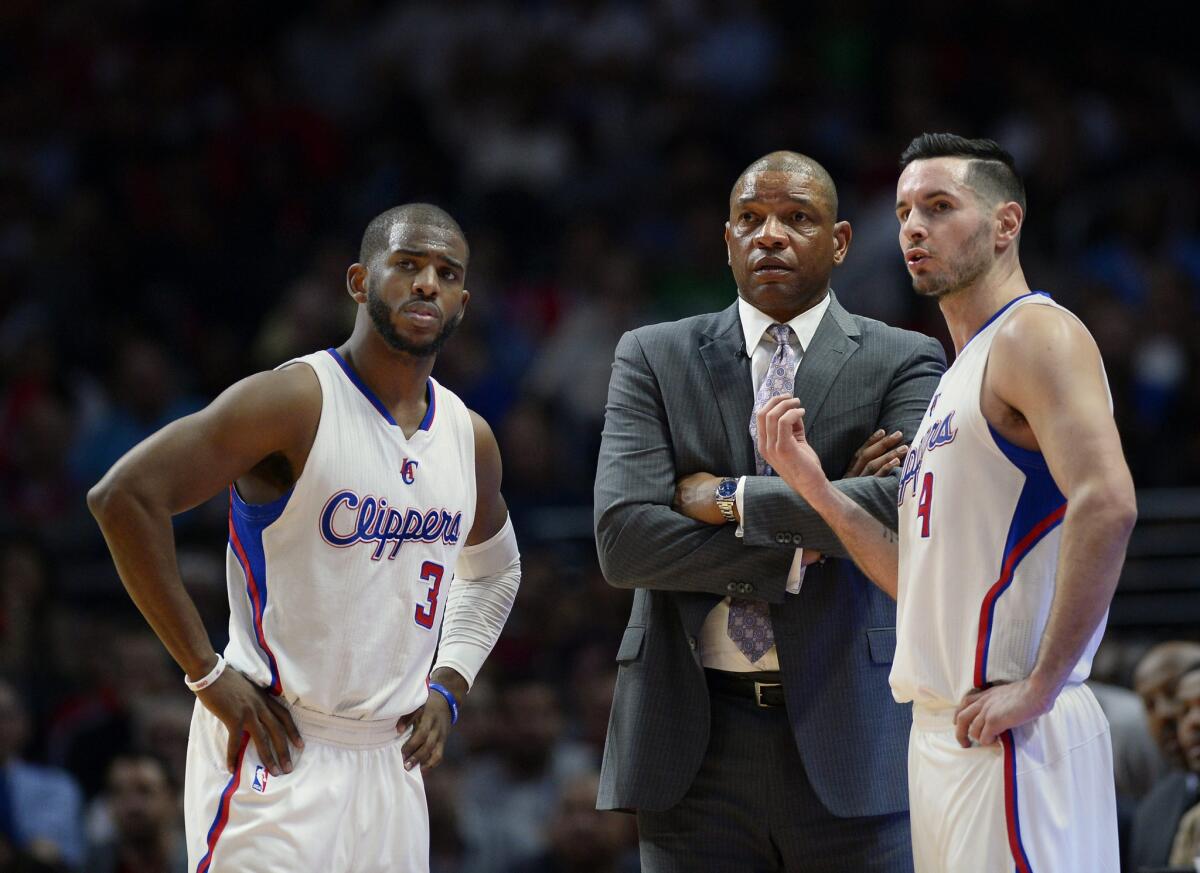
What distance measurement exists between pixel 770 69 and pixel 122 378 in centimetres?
504

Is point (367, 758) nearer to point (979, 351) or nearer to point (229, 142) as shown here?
point (979, 351)

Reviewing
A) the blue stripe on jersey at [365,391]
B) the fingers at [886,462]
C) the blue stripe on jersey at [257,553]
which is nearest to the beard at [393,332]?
the blue stripe on jersey at [365,391]

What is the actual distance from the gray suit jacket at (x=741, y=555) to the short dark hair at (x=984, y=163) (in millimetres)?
629

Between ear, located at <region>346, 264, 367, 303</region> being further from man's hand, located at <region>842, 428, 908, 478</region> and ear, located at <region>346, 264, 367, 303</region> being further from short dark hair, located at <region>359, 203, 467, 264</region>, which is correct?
man's hand, located at <region>842, 428, 908, 478</region>

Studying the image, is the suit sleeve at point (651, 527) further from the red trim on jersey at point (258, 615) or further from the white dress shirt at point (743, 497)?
the red trim on jersey at point (258, 615)

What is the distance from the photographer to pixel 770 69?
11812mm

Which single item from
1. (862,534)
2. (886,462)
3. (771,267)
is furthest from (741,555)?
(771,267)

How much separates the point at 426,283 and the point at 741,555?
108cm

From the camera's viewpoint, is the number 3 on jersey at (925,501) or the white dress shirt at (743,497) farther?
the white dress shirt at (743,497)

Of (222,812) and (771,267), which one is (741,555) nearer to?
(771,267)

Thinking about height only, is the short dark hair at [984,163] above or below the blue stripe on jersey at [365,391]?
above

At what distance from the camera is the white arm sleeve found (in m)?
4.69

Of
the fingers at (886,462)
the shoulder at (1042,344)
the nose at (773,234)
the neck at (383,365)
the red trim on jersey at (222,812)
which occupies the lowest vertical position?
the red trim on jersey at (222,812)

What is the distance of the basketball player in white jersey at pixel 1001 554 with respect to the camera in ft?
11.6
